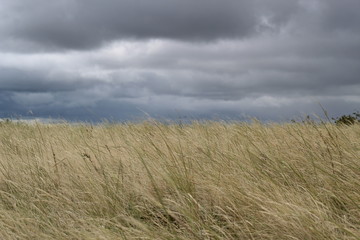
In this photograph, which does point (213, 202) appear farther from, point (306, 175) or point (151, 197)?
point (306, 175)

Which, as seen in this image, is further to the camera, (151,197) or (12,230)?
(151,197)

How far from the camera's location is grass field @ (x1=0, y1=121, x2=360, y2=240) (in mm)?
2738

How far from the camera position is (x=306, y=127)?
6.10 m

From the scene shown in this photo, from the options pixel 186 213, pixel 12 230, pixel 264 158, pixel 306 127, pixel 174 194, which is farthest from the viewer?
pixel 306 127

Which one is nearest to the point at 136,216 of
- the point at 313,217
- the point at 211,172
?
the point at 211,172

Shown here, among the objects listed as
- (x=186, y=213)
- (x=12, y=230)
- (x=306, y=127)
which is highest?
(x=306, y=127)

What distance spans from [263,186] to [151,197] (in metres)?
0.91

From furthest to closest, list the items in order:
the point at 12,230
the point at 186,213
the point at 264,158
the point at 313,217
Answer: the point at 264,158 → the point at 12,230 → the point at 186,213 → the point at 313,217

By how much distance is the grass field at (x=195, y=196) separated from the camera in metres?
2.74

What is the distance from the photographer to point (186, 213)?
9.63 ft

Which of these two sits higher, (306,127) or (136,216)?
(306,127)

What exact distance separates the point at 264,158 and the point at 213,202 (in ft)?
3.80

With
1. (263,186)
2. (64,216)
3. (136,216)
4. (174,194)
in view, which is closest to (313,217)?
(263,186)

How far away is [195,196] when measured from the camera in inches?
136
